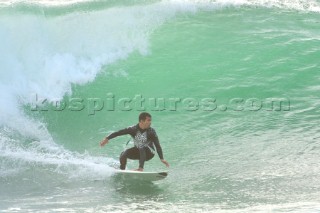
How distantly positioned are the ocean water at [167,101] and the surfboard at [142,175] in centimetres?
14

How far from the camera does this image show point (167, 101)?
11.9 metres

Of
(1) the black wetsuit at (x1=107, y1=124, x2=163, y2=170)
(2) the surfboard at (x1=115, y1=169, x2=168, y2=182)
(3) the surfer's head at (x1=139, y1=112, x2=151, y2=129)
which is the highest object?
(3) the surfer's head at (x1=139, y1=112, x2=151, y2=129)

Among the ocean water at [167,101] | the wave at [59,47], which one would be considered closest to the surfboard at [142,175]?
the ocean water at [167,101]

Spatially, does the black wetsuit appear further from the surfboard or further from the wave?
the wave

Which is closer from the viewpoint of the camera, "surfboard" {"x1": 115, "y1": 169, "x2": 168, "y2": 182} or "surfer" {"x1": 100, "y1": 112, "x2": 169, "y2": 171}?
"surfboard" {"x1": 115, "y1": 169, "x2": 168, "y2": 182}

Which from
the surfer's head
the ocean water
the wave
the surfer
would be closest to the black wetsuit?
the surfer

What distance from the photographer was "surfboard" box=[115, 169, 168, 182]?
8.19 meters

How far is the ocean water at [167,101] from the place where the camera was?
7.96m

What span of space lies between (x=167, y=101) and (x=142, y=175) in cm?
382

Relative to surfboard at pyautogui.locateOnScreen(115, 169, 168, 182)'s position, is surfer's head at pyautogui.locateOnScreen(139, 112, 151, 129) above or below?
above

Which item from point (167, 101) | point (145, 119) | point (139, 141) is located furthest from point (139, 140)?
point (167, 101)

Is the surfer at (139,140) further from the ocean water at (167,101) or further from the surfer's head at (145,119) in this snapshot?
the ocean water at (167,101)

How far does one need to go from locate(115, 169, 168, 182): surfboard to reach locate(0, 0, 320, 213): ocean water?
0.14m

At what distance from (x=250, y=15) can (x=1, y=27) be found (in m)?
6.28
